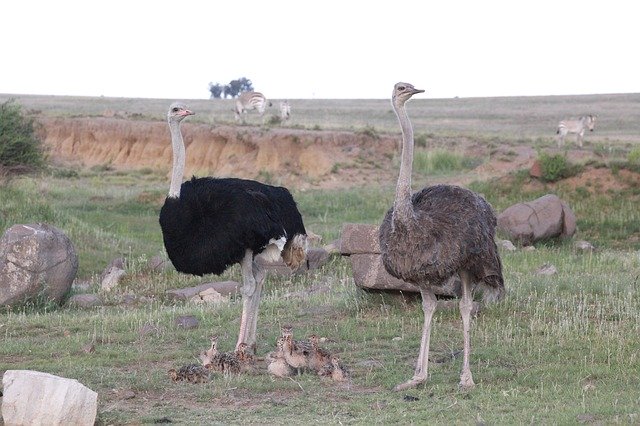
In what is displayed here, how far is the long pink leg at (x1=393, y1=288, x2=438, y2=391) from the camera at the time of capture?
27.2 ft

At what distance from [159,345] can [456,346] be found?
268 cm

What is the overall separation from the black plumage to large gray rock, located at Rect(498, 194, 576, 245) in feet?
28.1

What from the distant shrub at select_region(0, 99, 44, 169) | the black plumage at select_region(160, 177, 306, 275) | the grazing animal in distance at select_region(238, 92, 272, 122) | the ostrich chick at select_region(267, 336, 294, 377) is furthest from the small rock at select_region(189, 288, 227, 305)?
the grazing animal in distance at select_region(238, 92, 272, 122)

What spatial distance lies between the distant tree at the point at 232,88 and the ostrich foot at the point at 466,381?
236 ft

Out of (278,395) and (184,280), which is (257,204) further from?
(184,280)

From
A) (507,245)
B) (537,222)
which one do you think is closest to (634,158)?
(537,222)

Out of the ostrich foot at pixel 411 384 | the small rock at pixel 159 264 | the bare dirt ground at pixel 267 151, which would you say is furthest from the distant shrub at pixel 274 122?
the ostrich foot at pixel 411 384

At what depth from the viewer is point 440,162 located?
30.0 m

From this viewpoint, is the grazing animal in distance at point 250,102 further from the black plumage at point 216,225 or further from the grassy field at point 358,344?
the black plumage at point 216,225

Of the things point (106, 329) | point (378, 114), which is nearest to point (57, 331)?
point (106, 329)

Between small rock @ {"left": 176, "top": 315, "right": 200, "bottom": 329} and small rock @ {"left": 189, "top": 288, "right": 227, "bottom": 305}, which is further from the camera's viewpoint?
small rock @ {"left": 189, "top": 288, "right": 227, "bottom": 305}

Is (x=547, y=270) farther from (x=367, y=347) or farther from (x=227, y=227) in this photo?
(x=227, y=227)

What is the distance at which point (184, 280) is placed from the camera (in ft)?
48.2

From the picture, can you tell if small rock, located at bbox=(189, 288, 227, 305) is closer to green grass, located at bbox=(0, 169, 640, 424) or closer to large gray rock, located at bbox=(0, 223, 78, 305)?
green grass, located at bbox=(0, 169, 640, 424)
